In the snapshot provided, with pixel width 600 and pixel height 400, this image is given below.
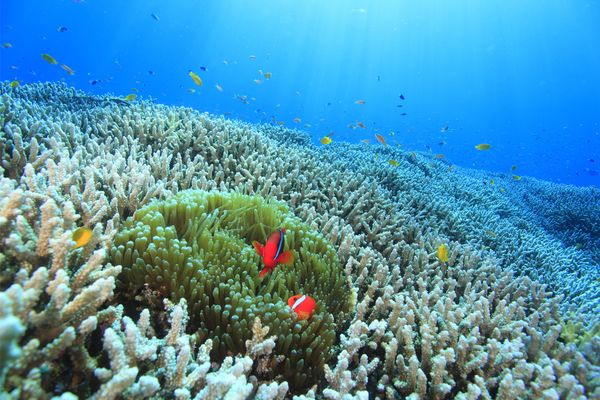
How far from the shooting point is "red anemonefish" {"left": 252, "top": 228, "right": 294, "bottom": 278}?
228cm

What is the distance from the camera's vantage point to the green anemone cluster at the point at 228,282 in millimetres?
2119

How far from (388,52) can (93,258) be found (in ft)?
377

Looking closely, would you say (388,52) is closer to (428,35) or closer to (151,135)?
(428,35)

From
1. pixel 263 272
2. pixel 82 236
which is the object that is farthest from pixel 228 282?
pixel 82 236

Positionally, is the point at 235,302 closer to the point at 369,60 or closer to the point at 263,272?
the point at 263,272

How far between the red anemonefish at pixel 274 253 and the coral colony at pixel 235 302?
0.12 meters

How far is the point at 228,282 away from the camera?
2246 millimetres

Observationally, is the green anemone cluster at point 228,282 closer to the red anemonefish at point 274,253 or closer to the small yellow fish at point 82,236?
the red anemonefish at point 274,253

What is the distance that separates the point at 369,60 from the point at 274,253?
114364 mm

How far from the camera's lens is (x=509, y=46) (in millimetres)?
97500

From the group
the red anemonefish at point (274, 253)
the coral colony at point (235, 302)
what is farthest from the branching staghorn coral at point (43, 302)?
the red anemonefish at point (274, 253)

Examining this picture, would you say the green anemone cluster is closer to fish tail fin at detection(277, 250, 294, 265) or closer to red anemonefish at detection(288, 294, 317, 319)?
red anemonefish at detection(288, 294, 317, 319)

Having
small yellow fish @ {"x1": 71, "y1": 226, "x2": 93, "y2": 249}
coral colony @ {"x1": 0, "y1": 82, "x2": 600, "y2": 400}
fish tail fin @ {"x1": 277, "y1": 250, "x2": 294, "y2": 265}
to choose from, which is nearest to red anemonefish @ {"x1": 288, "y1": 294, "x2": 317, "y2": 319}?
coral colony @ {"x1": 0, "y1": 82, "x2": 600, "y2": 400}

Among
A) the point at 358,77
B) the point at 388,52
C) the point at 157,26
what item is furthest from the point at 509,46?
the point at 157,26
